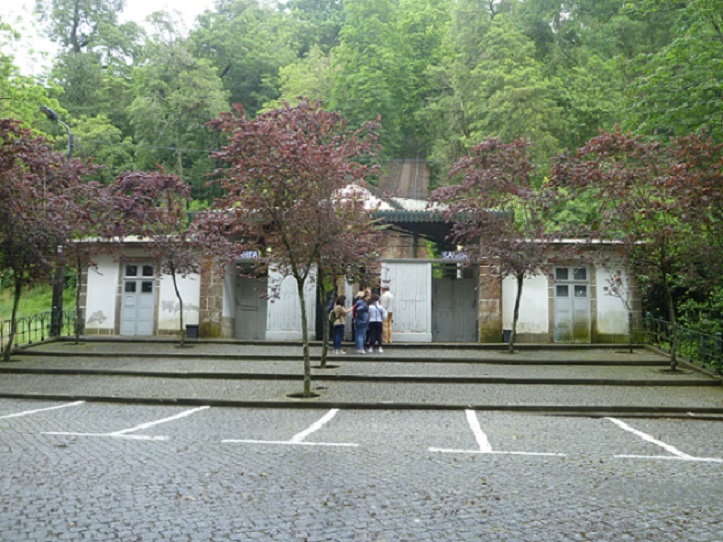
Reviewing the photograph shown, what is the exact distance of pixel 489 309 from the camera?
71.2 feet

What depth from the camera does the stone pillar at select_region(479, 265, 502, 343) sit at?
21.6 m

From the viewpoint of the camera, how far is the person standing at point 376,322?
1872 centimetres

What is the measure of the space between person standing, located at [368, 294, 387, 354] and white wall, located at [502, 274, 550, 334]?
4707 mm

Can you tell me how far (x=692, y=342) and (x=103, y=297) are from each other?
17941mm

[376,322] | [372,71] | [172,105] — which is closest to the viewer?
[376,322]

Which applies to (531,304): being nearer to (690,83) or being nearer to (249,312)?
(690,83)

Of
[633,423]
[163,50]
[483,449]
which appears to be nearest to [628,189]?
[633,423]

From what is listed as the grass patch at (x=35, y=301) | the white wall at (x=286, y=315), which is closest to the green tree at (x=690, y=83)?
the white wall at (x=286, y=315)

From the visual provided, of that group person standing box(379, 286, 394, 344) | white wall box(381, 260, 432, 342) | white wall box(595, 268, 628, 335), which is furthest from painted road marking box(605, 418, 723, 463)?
white wall box(595, 268, 628, 335)

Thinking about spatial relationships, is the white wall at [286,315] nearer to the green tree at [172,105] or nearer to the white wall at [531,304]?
the white wall at [531,304]

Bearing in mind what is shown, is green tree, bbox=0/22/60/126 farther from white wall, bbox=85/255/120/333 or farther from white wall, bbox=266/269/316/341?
white wall, bbox=266/269/316/341

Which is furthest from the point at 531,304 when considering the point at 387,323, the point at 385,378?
the point at 385,378

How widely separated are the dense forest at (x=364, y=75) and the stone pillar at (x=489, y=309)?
6.77 m

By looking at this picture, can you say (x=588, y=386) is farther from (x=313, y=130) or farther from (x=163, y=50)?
(x=163, y=50)
